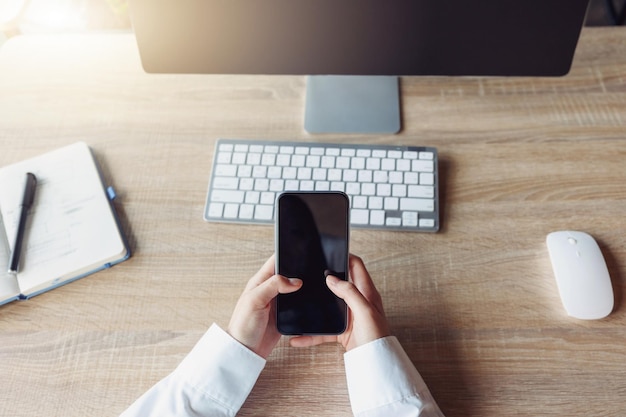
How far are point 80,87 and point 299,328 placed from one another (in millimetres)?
559

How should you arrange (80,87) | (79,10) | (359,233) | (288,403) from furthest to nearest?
(79,10) < (80,87) < (359,233) < (288,403)

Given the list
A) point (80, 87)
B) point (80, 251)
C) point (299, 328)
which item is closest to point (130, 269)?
point (80, 251)

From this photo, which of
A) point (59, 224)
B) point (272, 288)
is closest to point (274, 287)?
point (272, 288)

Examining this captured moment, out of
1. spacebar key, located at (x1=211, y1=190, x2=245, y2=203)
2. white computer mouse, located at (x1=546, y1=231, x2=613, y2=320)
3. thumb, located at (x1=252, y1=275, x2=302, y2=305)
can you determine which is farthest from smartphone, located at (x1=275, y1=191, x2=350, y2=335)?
white computer mouse, located at (x1=546, y1=231, x2=613, y2=320)

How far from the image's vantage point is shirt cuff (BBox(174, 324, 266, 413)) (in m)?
0.61

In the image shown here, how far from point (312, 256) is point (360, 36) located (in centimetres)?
31

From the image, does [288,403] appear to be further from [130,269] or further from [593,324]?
[593,324]

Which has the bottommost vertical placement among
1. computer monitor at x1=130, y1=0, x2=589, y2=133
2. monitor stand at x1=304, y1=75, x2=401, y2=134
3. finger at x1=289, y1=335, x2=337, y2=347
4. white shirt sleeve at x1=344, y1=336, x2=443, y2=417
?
finger at x1=289, y1=335, x2=337, y2=347

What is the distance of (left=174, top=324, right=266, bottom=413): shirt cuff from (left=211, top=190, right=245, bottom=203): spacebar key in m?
0.19

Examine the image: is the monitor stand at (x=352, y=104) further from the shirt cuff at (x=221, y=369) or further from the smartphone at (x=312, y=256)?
the shirt cuff at (x=221, y=369)

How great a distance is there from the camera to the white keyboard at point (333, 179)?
73 cm

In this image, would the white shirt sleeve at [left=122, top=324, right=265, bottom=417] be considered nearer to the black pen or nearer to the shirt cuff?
the shirt cuff

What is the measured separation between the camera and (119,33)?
96 cm

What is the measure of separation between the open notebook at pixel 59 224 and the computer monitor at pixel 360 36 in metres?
0.19
